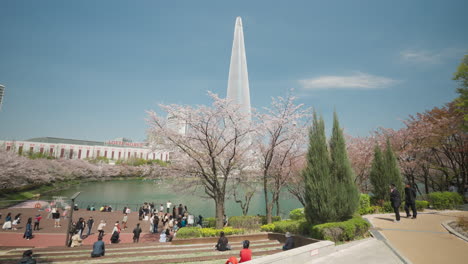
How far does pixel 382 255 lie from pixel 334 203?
9.38 ft

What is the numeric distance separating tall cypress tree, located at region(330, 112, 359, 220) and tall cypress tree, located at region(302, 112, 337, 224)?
23cm

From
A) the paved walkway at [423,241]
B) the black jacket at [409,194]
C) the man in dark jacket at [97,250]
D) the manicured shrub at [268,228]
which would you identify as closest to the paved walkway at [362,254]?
the paved walkway at [423,241]

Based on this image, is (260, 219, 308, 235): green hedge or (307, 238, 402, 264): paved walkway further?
(260, 219, 308, 235): green hedge

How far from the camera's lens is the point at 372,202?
14.4 m

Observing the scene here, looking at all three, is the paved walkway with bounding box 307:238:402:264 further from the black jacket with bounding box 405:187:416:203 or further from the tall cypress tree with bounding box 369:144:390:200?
the tall cypress tree with bounding box 369:144:390:200

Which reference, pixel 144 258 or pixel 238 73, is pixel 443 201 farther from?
pixel 238 73

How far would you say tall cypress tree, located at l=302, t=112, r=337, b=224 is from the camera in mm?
9406

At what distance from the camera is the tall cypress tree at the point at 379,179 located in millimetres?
13906

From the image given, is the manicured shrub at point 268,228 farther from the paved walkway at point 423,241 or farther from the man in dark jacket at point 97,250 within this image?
the man in dark jacket at point 97,250

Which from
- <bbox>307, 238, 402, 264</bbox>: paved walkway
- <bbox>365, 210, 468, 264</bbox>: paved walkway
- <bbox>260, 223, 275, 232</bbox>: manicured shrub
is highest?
<bbox>365, 210, 468, 264</bbox>: paved walkway

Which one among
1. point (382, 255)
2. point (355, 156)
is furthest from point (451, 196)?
point (382, 255)

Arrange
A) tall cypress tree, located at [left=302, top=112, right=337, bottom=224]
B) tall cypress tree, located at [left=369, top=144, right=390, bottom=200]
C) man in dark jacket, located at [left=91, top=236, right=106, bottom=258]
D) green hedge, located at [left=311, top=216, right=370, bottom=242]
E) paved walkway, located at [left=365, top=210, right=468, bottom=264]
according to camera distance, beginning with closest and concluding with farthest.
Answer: paved walkway, located at [left=365, top=210, right=468, bottom=264], green hedge, located at [left=311, top=216, right=370, bottom=242], man in dark jacket, located at [left=91, top=236, right=106, bottom=258], tall cypress tree, located at [left=302, top=112, right=337, bottom=224], tall cypress tree, located at [left=369, top=144, right=390, bottom=200]

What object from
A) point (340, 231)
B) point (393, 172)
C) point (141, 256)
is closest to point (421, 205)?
point (393, 172)

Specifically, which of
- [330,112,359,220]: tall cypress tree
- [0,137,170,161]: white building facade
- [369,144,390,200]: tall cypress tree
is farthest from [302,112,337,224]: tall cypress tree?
[0,137,170,161]: white building facade
